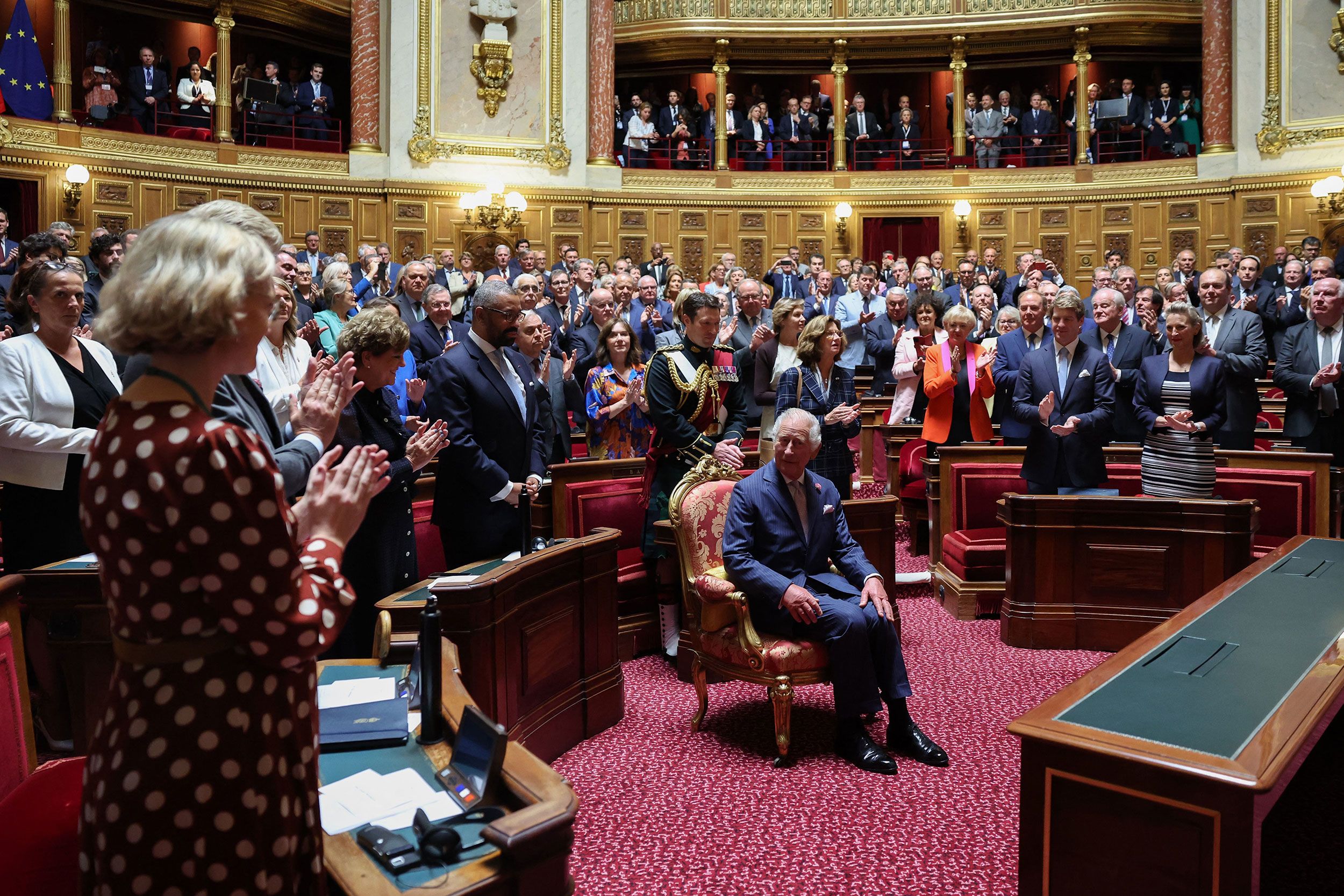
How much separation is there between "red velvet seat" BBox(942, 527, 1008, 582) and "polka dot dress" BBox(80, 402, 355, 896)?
14.2 feet

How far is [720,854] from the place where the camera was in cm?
280

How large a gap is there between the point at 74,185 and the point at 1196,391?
454 inches

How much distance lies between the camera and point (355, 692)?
6.88 ft

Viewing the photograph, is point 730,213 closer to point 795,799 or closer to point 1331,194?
point 1331,194

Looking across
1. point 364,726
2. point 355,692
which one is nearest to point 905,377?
point 355,692

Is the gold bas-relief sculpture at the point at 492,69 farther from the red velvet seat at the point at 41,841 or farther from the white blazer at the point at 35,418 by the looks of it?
the red velvet seat at the point at 41,841

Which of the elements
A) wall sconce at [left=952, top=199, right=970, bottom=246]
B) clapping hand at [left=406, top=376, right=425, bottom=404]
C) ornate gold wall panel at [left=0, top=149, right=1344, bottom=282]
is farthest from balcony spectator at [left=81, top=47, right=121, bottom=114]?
wall sconce at [left=952, top=199, right=970, bottom=246]

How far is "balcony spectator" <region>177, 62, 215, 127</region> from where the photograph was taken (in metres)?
12.6

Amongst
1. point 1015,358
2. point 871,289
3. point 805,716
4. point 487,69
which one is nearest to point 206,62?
point 487,69

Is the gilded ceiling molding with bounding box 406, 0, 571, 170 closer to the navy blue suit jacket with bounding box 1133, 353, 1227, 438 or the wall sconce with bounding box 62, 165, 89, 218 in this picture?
the wall sconce with bounding box 62, 165, 89, 218

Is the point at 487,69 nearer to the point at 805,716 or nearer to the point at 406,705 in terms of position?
the point at 805,716

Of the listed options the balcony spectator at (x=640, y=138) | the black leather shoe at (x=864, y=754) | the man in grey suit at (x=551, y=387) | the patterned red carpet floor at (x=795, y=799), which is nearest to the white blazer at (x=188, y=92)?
the balcony spectator at (x=640, y=138)

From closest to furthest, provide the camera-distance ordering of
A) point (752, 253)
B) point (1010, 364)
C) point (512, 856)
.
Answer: point (512, 856) → point (1010, 364) → point (752, 253)

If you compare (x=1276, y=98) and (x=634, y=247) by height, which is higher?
(x=1276, y=98)
